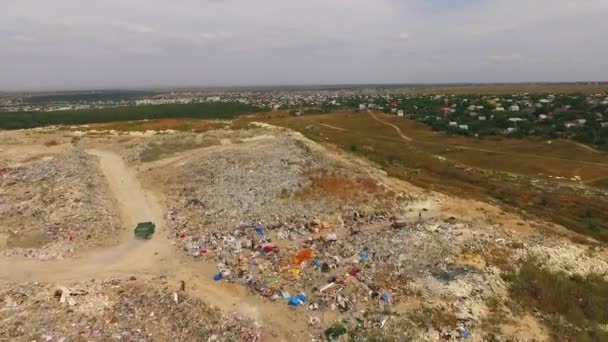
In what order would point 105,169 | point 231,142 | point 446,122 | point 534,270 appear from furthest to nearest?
point 446,122 → point 231,142 → point 105,169 → point 534,270

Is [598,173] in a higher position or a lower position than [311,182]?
lower

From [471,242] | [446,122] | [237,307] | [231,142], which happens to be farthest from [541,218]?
[446,122]

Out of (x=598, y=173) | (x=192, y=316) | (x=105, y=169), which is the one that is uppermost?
(x=105, y=169)

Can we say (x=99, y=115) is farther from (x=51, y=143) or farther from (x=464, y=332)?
(x=464, y=332)

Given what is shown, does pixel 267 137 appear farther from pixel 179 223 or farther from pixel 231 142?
pixel 179 223

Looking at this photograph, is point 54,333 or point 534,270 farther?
point 534,270
